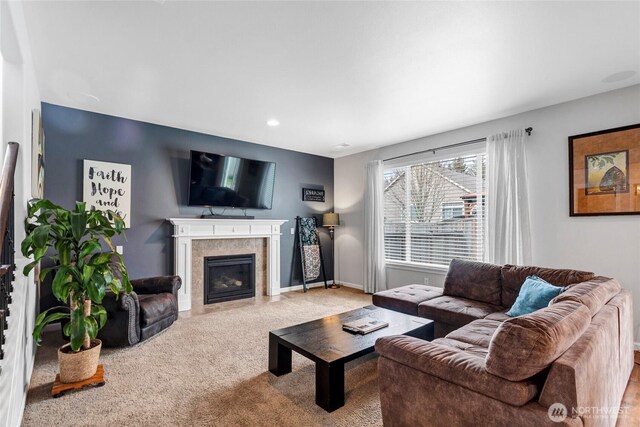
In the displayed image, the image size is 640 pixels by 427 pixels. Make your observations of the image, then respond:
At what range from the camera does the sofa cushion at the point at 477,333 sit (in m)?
2.34

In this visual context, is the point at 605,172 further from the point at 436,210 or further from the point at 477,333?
the point at 477,333

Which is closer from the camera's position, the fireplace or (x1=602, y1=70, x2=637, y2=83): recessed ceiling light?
(x1=602, y1=70, x2=637, y2=83): recessed ceiling light

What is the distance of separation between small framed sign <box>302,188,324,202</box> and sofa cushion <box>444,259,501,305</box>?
3.12 metres

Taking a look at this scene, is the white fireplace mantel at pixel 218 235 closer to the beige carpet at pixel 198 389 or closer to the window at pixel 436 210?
the beige carpet at pixel 198 389

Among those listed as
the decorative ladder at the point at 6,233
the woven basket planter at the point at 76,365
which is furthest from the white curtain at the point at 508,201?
the decorative ladder at the point at 6,233

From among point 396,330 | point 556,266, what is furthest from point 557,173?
point 396,330

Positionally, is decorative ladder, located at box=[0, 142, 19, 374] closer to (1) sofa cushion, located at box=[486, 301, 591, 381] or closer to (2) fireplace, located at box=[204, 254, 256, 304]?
(1) sofa cushion, located at box=[486, 301, 591, 381]

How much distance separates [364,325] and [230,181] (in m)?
3.28

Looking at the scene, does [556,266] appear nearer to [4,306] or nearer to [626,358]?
[626,358]

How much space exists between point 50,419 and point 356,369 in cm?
216

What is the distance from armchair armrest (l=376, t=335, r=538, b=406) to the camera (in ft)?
4.52

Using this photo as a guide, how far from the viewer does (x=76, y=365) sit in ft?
7.95

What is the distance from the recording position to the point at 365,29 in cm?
235

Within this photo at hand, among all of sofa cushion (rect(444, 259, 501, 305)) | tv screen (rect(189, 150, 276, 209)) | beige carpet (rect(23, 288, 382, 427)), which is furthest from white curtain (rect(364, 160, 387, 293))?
beige carpet (rect(23, 288, 382, 427))
